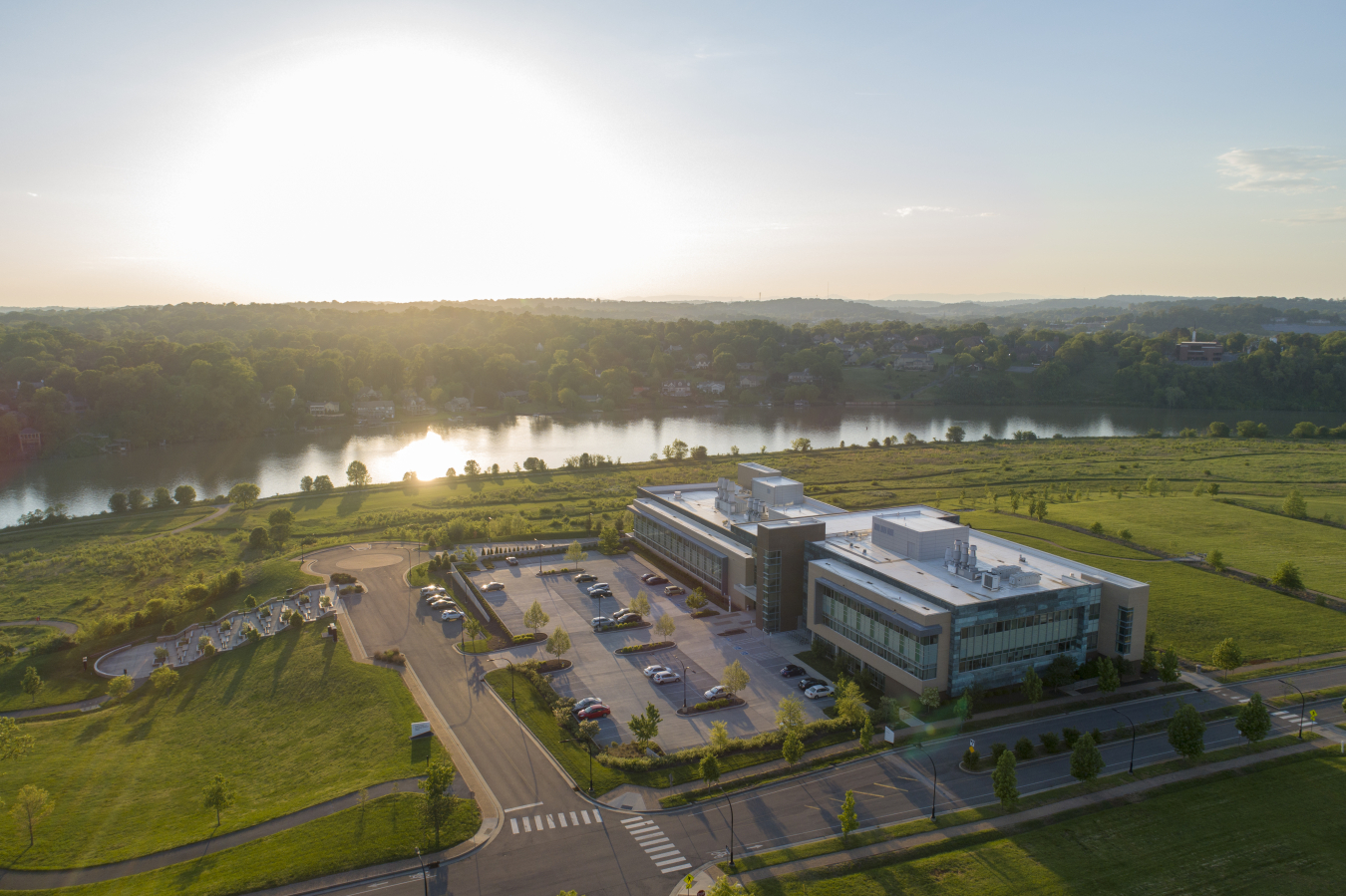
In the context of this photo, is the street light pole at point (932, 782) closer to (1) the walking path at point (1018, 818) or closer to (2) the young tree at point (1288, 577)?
(1) the walking path at point (1018, 818)

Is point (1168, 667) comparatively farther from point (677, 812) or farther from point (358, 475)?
point (358, 475)

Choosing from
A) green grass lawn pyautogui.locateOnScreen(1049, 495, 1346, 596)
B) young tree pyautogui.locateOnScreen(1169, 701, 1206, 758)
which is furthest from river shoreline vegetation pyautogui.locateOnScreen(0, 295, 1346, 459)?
young tree pyautogui.locateOnScreen(1169, 701, 1206, 758)

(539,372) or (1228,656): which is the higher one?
(539,372)

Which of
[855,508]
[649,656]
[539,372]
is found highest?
[539,372]

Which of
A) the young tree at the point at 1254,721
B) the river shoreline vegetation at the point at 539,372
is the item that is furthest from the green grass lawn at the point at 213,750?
the river shoreline vegetation at the point at 539,372

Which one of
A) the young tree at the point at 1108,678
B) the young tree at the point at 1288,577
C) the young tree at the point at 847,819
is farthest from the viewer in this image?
the young tree at the point at 1288,577

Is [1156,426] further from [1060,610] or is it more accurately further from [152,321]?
[152,321]

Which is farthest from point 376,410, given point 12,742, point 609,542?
point 12,742
